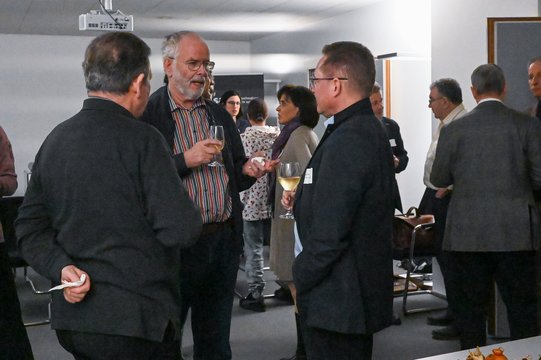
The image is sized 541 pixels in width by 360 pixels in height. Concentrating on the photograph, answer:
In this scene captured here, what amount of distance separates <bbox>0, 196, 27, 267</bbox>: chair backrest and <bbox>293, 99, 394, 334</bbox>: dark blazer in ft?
11.1

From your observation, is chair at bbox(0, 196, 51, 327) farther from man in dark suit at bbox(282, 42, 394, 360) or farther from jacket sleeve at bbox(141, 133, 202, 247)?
jacket sleeve at bbox(141, 133, 202, 247)

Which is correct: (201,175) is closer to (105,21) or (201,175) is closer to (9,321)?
(9,321)

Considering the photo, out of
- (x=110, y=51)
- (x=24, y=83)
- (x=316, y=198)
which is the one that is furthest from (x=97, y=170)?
(x=24, y=83)

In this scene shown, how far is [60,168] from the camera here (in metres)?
1.81

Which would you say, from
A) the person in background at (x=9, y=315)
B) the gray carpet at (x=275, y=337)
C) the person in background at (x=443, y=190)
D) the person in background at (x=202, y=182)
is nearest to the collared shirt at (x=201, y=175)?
the person in background at (x=202, y=182)

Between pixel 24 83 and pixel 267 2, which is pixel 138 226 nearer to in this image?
pixel 267 2

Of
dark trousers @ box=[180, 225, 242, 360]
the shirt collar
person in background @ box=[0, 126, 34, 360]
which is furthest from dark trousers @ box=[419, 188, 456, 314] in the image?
person in background @ box=[0, 126, 34, 360]

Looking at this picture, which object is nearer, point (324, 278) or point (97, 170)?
point (97, 170)

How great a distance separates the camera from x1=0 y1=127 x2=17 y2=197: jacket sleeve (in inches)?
130

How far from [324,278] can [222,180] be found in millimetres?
669

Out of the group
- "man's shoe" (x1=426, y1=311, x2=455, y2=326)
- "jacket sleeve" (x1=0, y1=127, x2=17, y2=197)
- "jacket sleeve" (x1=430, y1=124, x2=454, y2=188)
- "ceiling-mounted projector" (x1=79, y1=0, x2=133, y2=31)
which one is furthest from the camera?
"ceiling-mounted projector" (x1=79, y1=0, x2=133, y2=31)

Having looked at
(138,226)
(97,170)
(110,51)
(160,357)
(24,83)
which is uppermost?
(24,83)

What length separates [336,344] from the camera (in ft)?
7.45

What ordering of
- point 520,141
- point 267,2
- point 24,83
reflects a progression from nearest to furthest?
point 520,141, point 267,2, point 24,83
